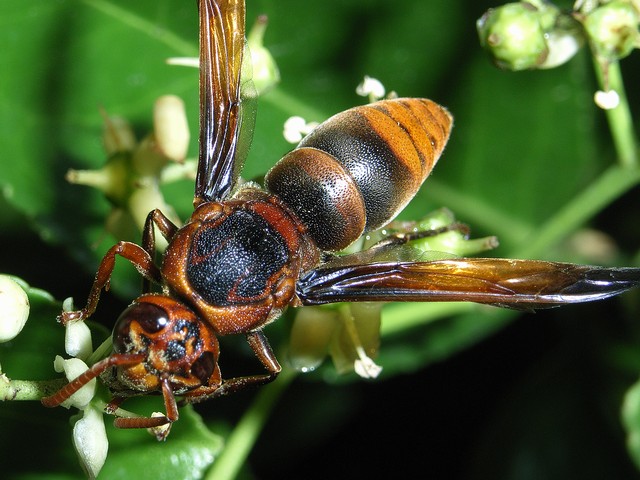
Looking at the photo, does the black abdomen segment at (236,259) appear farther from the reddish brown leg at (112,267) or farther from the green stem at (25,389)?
the green stem at (25,389)

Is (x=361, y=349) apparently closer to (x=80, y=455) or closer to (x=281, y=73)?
(x=80, y=455)

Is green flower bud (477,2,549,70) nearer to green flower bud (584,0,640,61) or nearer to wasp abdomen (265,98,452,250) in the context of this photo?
green flower bud (584,0,640,61)

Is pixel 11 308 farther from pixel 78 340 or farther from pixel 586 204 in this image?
pixel 586 204

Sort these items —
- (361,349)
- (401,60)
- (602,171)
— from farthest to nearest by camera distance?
(602,171) → (401,60) → (361,349)

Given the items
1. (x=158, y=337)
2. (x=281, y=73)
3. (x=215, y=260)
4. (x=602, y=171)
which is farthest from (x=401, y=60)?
(x=158, y=337)

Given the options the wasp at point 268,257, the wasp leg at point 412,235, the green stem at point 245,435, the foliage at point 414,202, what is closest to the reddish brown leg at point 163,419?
the wasp at point 268,257

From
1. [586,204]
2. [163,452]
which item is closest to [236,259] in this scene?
[163,452]

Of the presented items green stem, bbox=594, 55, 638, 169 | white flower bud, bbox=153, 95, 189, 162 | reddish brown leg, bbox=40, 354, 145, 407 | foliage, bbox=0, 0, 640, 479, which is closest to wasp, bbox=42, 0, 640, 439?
reddish brown leg, bbox=40, 354, 145, 407

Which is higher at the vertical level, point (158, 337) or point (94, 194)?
point (158, 337)
